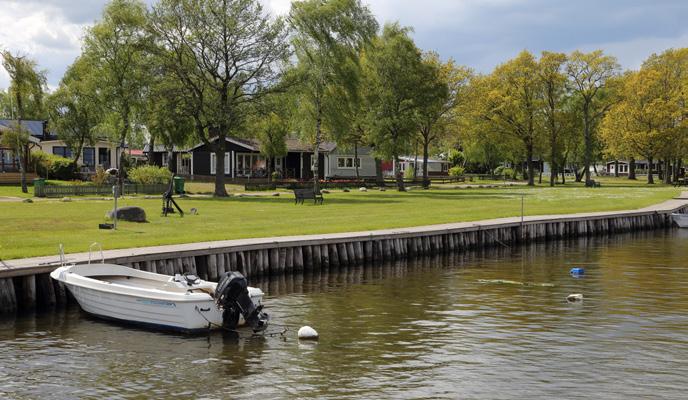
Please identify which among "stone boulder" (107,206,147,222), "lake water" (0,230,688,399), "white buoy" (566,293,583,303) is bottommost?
"lake water" (0,230,688,399)

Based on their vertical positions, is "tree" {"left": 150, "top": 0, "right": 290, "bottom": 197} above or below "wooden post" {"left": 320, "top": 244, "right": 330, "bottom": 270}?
above

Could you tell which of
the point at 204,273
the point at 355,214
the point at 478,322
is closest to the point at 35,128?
the point at 355,214

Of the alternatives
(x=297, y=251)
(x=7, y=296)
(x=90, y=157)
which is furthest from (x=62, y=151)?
(x=7, y=296)

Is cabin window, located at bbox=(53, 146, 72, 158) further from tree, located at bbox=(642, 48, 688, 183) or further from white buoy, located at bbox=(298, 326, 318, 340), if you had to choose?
white buoy, located at bbox=(298, 326, 318, 340)

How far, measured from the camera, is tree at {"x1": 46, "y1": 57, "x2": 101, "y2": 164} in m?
86.7

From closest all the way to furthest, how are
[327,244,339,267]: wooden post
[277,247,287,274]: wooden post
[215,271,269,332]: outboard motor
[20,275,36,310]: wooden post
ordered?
[215,271,269,332]: outboard motor < [20,275,36,310]: wooden post < [277,247,287,274]: wooden post < [327,244,339,267]: wooden post

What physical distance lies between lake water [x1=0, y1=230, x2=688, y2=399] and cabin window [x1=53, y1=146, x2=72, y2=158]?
246ft

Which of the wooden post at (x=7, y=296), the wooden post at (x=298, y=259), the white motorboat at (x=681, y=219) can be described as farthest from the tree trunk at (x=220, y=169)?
the wooden post at (x=7, y=296)

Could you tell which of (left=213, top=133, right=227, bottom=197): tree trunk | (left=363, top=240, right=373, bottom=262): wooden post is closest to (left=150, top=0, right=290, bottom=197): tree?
(left=213, top=133, right=227, bottom=197): tree trunk

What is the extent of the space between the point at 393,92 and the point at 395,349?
62936 millimetres

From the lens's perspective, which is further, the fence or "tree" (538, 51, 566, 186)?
"tree" (538, 51, 566, 186)

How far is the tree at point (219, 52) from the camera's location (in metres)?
61.4

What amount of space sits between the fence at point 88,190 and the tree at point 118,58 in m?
6.76

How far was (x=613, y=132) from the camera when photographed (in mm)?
104500
